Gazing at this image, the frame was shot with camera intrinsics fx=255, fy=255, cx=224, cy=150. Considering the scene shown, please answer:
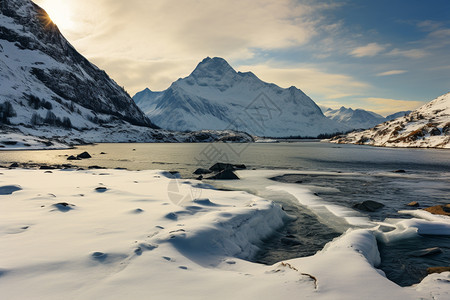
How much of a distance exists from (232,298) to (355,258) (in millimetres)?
5348

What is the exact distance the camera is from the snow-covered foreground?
6.35 m

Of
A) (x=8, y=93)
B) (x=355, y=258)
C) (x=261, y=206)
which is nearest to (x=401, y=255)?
(x=355, y=258)

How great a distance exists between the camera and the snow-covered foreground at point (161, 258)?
635 cm

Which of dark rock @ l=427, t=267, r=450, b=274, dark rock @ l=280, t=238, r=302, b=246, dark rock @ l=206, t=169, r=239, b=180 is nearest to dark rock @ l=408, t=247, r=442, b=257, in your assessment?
dark rock @ l=427, t=267, r=450, b=274

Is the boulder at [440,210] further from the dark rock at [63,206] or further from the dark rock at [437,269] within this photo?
the dark rock at [63,206]

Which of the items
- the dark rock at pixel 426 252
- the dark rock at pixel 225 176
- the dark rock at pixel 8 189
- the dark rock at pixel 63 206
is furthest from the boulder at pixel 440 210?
the dark rock at pixel 8 189

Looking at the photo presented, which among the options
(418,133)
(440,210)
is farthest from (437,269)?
(418,133)

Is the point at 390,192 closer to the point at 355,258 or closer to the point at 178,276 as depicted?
the point at 355,258

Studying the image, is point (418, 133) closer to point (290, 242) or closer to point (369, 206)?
point (369, 206)

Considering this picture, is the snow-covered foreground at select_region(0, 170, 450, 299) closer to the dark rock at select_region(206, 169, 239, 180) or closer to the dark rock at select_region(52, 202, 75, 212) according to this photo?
the dark rock at select_region(52, 202, 75, 212)

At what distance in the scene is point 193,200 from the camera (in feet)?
52.5

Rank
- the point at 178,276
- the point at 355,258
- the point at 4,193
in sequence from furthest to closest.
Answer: the point at 4,193
the point at 355,258
the point at 178,276

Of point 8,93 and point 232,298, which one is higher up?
point 8,93

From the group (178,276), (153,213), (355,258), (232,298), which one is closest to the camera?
(232,298)
